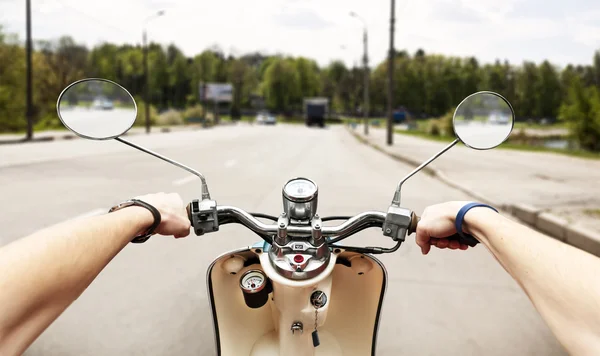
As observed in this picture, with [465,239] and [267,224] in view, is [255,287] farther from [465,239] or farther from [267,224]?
[465,239]

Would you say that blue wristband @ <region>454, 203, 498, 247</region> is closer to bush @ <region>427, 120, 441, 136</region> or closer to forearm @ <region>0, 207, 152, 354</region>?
forearm @ <region>0, 207, 152, 354</region>

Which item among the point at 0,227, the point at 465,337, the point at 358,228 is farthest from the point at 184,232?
the point at 0,227

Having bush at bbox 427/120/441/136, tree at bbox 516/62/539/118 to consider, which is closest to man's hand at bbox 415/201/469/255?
bush at bbox 427/120/441/136

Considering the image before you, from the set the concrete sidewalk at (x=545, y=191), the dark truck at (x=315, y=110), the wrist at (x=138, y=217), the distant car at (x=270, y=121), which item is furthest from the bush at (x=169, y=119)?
the wrist at (x=138, y=217)

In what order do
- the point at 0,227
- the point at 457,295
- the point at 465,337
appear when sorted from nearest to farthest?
the point at 465,337
the point at 457,295
the point at 0,227

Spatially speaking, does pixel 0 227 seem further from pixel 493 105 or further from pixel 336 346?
pixel 493 105

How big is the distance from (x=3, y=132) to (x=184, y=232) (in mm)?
39153

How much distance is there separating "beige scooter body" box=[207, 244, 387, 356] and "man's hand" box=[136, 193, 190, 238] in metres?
0.23

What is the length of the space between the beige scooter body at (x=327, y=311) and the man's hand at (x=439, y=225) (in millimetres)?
272

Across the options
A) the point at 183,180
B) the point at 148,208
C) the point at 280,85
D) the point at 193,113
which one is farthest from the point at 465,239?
the point at 280,85

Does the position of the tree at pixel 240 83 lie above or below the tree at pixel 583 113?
above

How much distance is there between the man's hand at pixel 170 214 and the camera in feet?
5.90

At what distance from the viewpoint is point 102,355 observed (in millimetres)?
3096

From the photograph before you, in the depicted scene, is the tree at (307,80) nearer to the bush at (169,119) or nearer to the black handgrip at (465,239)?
the bush at (169,119)
